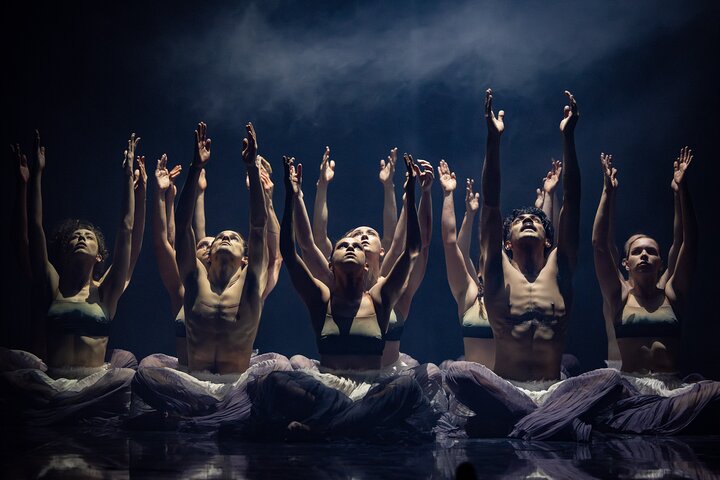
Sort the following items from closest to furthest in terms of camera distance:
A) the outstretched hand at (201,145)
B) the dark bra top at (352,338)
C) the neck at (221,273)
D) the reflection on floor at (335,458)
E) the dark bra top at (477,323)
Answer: the reflection on floor at (335,458), the dark bra top at (352,338), the outstretched hand at (201,145), the neck at (221,273), the dark bra top at (477,323)

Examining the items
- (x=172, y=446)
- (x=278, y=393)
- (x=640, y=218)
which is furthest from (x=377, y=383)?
(x=640, y=218)

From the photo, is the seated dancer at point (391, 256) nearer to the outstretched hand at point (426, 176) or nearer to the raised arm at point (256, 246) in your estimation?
the outstretched hand at point (426, 176)

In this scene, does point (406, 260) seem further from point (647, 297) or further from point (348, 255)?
point (647, 297)

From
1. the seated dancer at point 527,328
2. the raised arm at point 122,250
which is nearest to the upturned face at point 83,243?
the raised arm at point 122,250

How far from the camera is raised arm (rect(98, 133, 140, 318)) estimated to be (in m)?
4.87

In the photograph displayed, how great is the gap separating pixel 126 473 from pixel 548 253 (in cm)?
284

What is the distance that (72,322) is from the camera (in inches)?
187

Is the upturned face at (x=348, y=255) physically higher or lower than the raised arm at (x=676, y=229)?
lower

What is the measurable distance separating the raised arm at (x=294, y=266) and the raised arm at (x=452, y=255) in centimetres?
112

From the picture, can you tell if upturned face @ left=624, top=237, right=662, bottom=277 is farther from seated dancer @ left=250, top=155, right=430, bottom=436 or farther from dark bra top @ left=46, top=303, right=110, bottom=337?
dark bra top @ left=46, top=303, right=110, bottom=337

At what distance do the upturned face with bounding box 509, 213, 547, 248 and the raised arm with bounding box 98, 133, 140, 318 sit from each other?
2.38 m

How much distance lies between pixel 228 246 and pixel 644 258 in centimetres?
256

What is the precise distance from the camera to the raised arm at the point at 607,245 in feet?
15.5

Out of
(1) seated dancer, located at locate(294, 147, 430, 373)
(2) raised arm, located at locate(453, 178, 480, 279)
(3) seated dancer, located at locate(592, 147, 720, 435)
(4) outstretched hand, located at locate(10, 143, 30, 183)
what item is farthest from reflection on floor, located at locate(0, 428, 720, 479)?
(2) raised arm, located at locate(453, 178, 480, 279)
